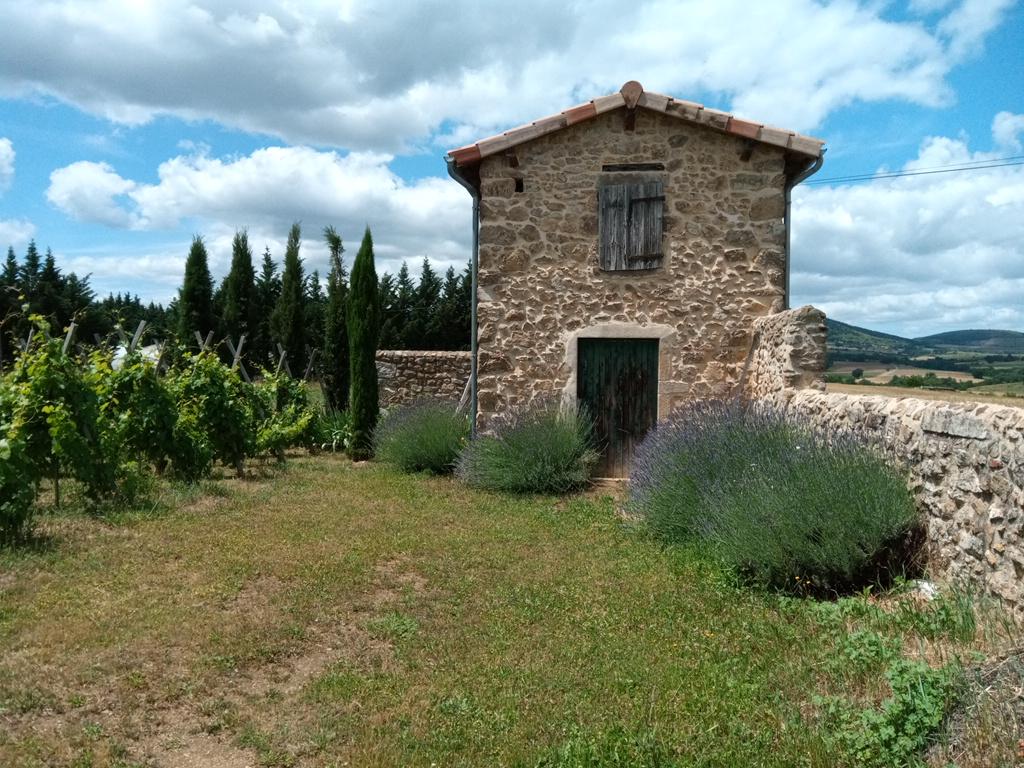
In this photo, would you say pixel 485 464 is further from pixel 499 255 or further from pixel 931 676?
pixel 931 676

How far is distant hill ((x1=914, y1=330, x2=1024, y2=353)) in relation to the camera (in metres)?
42.2

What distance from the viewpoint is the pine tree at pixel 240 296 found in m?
18.9

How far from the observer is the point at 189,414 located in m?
9.23

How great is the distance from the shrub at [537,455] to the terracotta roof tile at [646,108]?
3.12 m

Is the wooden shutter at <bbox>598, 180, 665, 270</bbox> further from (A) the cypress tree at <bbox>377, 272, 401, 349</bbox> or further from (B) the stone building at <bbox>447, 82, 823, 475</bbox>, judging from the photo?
(A) the cypress tree at <bbox>377, 272, 401, 349</bbox>

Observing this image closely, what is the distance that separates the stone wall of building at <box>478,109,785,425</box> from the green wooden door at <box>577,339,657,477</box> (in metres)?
0.15

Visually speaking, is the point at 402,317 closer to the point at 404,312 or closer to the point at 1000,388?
the point at 404,312

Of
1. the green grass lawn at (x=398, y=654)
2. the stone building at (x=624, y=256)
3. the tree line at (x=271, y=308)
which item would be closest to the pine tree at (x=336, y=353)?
the tree line at (x=271, y=308)

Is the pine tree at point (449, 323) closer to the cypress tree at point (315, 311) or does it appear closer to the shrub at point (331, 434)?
the cypress tree at point (315, 311)

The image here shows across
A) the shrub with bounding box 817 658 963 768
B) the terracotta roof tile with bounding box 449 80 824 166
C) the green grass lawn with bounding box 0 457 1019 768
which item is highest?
the terracotta roof tile with bounding box 449 80 824 166

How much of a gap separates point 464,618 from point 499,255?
18.7 feet

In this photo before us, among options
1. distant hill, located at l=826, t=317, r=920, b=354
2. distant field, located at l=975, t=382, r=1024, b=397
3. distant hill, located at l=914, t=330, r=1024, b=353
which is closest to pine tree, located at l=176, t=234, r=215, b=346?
distant field, located at l=975, t=382, r=1024, b=397

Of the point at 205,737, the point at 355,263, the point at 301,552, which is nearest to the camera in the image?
the point at 205,737

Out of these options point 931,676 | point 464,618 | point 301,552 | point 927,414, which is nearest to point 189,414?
point 301,552
